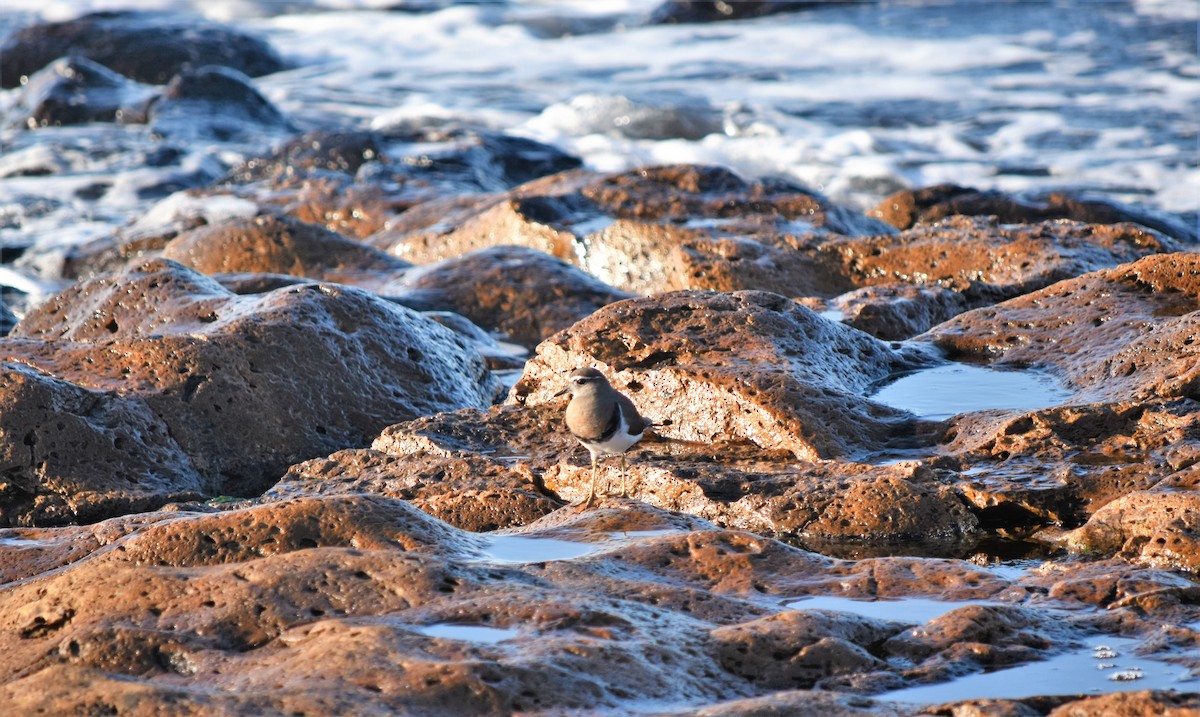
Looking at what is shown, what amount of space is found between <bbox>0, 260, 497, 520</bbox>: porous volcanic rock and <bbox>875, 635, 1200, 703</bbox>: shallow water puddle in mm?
3600

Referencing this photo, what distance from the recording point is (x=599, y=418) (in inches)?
196

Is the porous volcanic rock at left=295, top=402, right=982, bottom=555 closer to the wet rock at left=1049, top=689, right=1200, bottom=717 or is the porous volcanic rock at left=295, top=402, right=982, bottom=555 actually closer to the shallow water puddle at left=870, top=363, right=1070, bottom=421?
the shallow water puddle at left=870, top=363, right=1070, bottom=421

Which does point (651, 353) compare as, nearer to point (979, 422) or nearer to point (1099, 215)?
point (979, 422)

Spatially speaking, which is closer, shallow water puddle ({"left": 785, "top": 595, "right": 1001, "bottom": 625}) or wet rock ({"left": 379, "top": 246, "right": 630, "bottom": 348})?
shallow water puddle ({"left": 785, "top": 595, "right": 1001, "bottom": 625})

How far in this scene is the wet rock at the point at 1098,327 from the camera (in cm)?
570

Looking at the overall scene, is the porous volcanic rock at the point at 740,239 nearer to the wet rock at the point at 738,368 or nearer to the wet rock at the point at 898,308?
the wet rock at the point at 898,308

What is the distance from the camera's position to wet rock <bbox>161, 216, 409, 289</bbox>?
9648 mm

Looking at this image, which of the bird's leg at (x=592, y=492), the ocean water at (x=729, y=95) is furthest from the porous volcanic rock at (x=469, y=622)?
the ocean water at (x=729, y=95)

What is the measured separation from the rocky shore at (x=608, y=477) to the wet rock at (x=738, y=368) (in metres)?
0.02

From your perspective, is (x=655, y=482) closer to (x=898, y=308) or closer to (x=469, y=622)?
(x=469, y=622)

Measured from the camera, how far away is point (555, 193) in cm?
1092

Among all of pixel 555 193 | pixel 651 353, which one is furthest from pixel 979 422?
pixel 555 193

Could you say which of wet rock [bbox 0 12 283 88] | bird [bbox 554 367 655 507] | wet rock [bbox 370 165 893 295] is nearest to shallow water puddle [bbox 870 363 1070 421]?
bird [bbox 554 367 655 507]

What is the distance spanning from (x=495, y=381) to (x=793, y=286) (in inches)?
83.5
